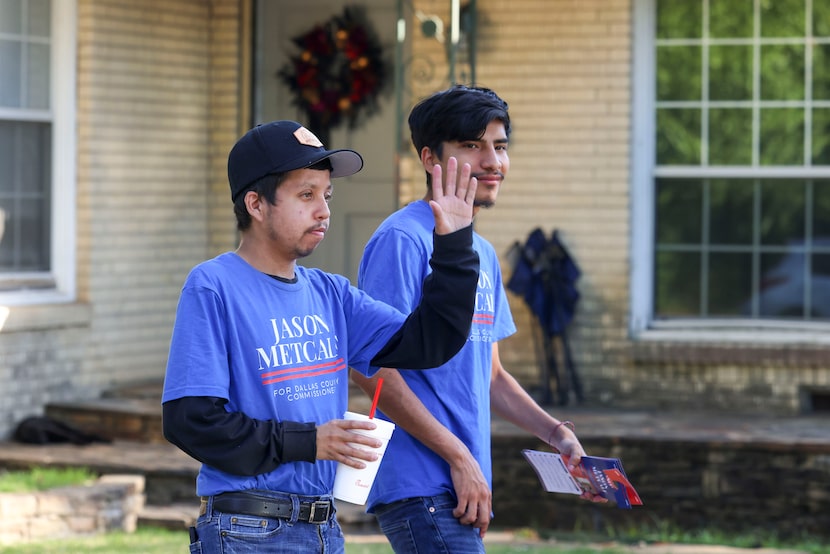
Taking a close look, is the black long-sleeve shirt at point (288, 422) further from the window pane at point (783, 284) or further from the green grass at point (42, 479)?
the window pane at point (783, 284)

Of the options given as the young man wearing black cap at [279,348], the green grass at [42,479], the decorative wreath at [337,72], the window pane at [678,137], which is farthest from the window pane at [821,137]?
the young man wearing black cap at [279,348]

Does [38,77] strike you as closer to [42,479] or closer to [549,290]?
[42,479]

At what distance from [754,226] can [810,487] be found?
2130mm

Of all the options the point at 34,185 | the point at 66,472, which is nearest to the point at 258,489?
the point at 66,472

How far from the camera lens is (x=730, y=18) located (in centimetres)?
945

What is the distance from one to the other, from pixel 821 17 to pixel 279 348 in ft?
23.4

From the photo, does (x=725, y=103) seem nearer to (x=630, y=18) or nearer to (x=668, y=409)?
(x=630, y=18)

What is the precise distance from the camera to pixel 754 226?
31.2 ft

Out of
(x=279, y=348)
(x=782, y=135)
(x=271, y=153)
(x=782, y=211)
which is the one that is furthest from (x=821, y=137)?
(x=279, y=348)

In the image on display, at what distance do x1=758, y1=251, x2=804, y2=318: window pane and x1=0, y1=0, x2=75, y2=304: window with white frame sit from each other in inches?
189

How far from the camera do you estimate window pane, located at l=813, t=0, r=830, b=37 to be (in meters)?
9.30

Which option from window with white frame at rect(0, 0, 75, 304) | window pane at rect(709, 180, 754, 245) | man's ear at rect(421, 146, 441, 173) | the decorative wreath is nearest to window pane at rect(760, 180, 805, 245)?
window pane at rect(709, 180, 754, 245)

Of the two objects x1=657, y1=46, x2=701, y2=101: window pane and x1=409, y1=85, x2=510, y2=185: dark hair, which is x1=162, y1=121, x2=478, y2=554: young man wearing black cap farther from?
x1=657, y1=46, x2=701, y2=101: window pane

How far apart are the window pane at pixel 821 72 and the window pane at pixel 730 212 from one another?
0.76 meters
